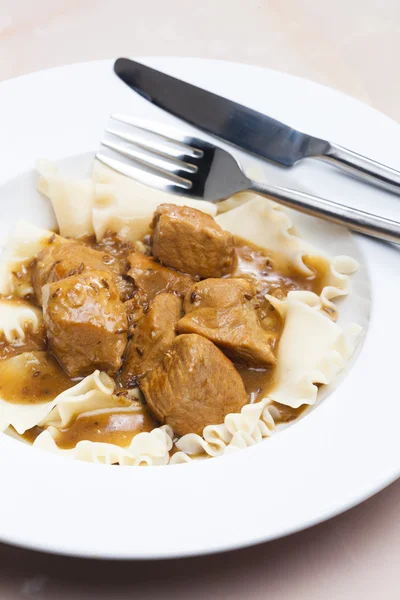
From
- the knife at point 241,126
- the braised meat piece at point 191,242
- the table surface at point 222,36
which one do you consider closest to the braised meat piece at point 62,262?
the braised meat piece at point 191,242

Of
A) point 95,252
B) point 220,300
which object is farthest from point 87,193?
point 220,300

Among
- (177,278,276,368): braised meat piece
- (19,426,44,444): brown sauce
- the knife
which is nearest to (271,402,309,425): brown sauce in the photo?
(177,278,276,368): braised meat piece

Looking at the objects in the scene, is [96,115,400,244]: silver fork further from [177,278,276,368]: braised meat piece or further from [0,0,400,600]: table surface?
[0,0,400,600]: table surface

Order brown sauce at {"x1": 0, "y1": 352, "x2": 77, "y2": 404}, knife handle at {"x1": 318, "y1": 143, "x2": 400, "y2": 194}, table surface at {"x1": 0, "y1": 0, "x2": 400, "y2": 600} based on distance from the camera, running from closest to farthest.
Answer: brown sauce at {"x1": 0, "y1": 352, "x2": 77, "y2": 404} < knife handle at {"x1": 318, "y1": 143, "x2": 400, "y2": 194} < table surface at {"x1": 0, "y1": 0, "x2": 400, "y2": 600}

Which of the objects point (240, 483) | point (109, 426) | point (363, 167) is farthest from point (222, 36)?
point (240, 483)

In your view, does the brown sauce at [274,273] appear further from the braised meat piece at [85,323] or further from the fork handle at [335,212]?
the braised meat piece at [85,323]

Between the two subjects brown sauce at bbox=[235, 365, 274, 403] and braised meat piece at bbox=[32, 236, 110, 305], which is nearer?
brown sauce at bbox=[235, 365, 274, 403]
